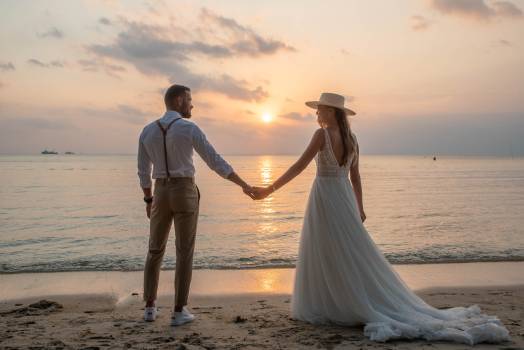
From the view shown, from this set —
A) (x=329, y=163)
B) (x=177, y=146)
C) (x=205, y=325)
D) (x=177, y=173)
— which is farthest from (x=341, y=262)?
(x=177, y=146)

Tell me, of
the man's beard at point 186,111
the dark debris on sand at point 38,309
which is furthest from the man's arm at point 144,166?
the dark debris on sand at point 38,309

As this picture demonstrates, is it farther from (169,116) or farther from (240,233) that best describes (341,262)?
(240,233)

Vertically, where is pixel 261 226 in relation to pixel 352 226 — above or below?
below

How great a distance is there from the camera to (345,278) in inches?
205

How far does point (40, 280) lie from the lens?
897 centimetres

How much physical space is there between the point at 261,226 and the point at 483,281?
938 cm

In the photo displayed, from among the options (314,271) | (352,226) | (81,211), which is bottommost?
(81,211)

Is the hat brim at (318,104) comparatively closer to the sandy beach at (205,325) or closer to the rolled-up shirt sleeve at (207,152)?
the rolled-up shirt sleeve at (207,152)

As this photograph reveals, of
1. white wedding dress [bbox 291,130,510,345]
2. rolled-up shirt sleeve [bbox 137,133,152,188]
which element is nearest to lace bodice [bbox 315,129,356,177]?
white wedding dress [bbox 291,130,510,345]

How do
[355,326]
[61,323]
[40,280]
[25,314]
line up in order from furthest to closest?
[40,280] < [25,314] < [61,323] < [355,326]

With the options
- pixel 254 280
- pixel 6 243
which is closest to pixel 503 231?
pixel 254 280

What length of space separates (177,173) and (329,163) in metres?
1.67

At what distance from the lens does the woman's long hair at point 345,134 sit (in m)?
5.37

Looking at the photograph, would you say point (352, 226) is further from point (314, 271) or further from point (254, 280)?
point (254, 280)
